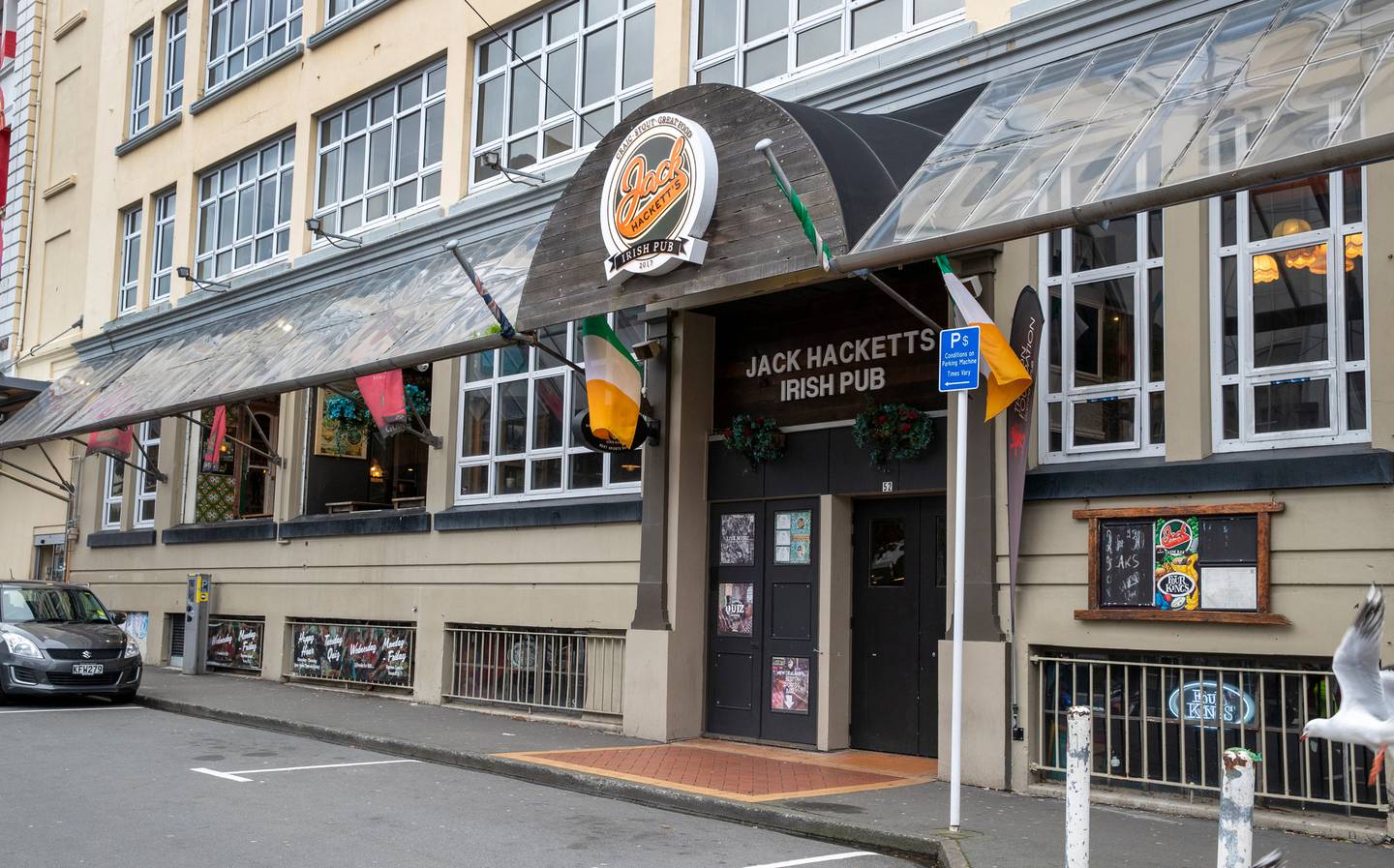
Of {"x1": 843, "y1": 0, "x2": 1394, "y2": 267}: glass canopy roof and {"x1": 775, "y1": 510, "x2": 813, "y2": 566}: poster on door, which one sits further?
{"x1": 775, "y1": 510, "x2": 813, "y2": 566}: poster on door

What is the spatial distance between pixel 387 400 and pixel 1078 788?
11.4m

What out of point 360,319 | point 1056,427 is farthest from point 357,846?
point 360,319

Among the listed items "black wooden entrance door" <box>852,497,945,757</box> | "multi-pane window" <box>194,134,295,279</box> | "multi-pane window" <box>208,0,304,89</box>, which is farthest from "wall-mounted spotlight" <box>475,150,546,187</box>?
"multi-pane window" <box>208,0,304,89</box>

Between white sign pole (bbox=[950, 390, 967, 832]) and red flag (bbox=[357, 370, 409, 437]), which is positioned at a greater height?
red flag (bbox=[357, 370, 409, 437])

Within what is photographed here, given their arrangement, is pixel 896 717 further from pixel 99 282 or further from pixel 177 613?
pixel 99 282

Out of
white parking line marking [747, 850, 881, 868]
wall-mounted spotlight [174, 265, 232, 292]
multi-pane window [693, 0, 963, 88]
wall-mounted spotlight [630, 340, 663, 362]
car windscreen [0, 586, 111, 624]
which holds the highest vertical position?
multi-pane window [693, 0, 963, 88]

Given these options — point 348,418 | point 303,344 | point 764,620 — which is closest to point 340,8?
point 303,344

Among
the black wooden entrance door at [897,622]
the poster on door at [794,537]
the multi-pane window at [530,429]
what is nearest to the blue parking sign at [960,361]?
the black wooden entrance door at [897,622]

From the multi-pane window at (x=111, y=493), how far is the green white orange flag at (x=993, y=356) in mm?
19466

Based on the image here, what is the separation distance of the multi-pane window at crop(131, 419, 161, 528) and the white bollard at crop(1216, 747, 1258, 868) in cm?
2171

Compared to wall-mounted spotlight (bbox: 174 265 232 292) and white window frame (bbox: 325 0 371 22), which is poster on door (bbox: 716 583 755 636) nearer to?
white window frame (bbox: 325 0 371 22)

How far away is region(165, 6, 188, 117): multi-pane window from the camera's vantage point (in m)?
25.0

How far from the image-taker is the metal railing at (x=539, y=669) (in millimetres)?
14633

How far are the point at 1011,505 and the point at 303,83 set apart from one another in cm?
1511
